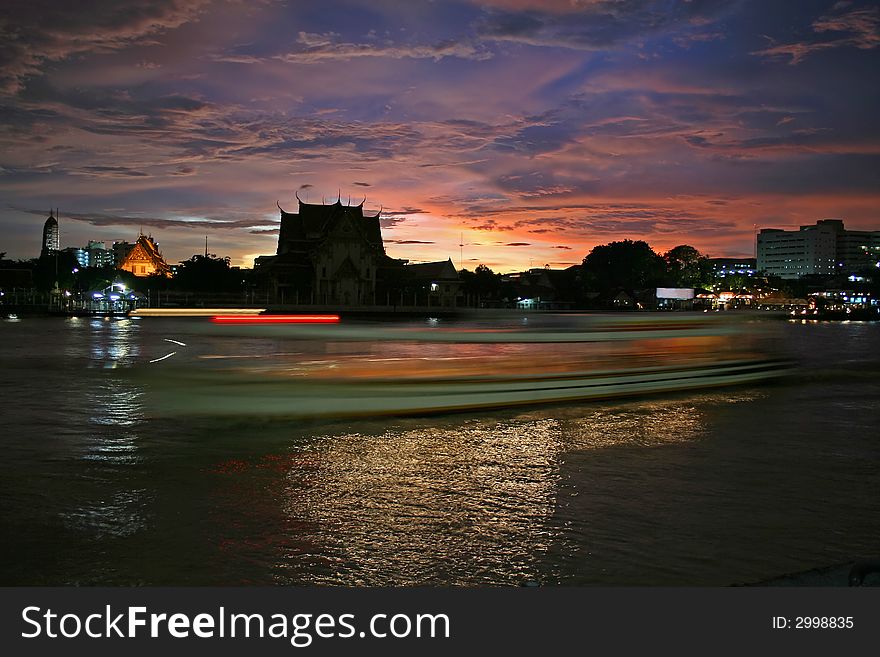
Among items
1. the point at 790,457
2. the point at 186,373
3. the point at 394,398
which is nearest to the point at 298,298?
the point at 186,373

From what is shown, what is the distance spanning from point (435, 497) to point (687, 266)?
13161 centimetres

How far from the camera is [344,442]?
29.5ft

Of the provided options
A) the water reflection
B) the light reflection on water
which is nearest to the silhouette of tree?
the water reflection

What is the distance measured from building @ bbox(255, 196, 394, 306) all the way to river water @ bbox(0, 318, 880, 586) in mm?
68566

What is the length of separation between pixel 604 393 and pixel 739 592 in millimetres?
10640

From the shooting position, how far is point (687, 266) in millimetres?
131125

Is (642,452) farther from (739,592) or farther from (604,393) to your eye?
(604,393)

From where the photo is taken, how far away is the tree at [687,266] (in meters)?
129

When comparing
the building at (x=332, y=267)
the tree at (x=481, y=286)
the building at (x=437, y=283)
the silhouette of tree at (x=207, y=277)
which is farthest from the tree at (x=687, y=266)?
the silhouette of tree at (x=207, y=277)

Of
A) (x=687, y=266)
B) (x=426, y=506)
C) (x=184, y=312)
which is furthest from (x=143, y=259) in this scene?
(x=426, y=506)

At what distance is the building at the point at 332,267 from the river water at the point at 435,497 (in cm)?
6857

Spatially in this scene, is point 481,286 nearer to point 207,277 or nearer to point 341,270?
point 341,270

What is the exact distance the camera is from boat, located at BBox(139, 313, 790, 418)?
485 inches

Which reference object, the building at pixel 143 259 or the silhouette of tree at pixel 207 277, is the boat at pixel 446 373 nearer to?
the silhouette of tree at pixel 207 277
